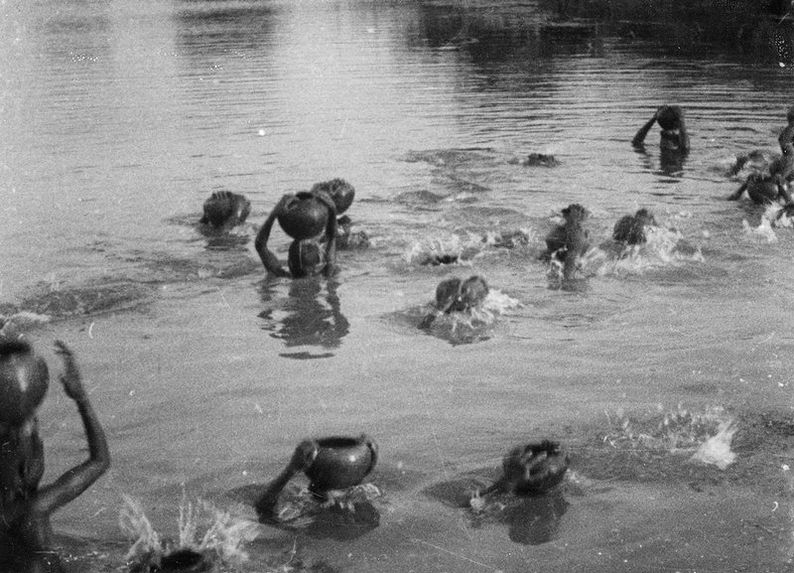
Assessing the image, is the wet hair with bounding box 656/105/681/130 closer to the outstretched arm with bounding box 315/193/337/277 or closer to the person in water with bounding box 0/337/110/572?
the outstretched arm with bounding box 315/193/337/277

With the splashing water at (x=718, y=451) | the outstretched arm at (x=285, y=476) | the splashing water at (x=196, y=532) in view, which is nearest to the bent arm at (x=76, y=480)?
the splashing water at (x=196, y=532)

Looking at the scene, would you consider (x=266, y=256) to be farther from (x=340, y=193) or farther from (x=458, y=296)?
(x=458, y=296)

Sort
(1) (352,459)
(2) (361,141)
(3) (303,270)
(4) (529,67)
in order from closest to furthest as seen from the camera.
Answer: (1) (352,459) → (3) (303,270) → (2) (361,141) → (4) (529,67)

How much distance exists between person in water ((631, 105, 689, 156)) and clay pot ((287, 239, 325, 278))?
776cm

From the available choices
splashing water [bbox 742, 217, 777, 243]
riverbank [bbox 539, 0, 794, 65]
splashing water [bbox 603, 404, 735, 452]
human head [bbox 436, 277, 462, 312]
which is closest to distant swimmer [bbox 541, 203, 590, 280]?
human head [bbox 436, 277, 462, 312]

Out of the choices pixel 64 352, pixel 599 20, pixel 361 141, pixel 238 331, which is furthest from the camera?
pixel 599 20

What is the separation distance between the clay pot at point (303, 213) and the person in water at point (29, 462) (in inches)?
173

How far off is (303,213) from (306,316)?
93 centimetres

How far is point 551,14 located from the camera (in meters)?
44.3

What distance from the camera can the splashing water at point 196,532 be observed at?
5289 mm

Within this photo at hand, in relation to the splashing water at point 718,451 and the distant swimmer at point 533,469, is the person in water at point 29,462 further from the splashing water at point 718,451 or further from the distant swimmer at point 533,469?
the splashing water at point 718,451

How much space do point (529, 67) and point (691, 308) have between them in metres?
19.1

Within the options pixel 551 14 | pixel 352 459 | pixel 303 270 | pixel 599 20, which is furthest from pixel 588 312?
pixel 551 14

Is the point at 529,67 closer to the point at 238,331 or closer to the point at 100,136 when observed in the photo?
the point at 100,136
